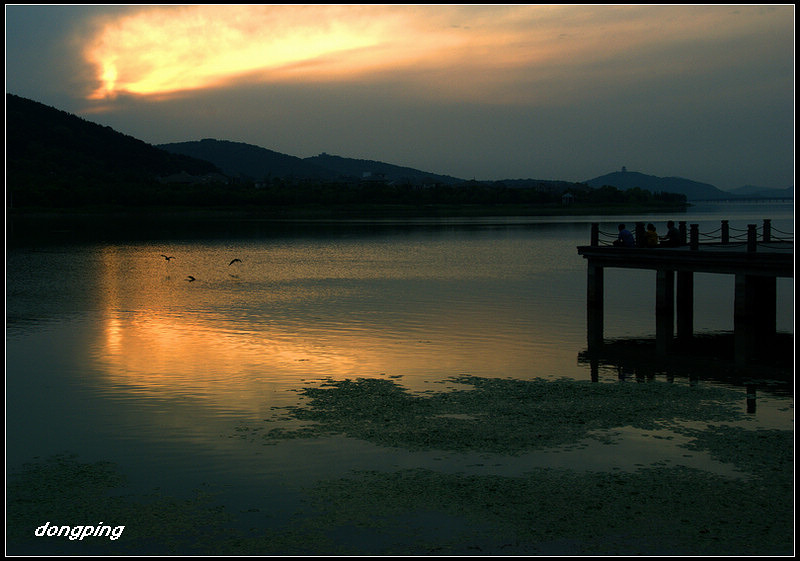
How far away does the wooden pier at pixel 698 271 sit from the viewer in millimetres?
25625

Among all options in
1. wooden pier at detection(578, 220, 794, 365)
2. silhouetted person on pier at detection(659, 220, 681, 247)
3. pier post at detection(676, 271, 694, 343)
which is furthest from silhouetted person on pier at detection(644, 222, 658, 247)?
pier post at detection(676, 271, 694, 343)

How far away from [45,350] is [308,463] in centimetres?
1396

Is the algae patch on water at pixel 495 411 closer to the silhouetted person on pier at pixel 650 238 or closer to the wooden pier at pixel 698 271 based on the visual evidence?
the wooden pier at pixel 698 271

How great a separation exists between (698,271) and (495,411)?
578 inches

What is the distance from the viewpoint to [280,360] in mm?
22078

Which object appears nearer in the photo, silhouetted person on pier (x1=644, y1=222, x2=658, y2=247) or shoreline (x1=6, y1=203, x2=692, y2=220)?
silhouetted person on pier (x1=644, y1=222, x2=658, y2=247)

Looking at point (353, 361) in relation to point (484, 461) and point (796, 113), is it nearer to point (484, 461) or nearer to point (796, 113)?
point (484, 461)

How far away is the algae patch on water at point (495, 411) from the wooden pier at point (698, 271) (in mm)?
6053

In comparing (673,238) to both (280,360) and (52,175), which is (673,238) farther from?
(52,175)

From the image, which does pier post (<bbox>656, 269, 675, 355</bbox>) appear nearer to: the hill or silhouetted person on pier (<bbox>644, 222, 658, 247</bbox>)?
silhouetted person on pier (<bbox>644, 222, 658, 247</bbox>)

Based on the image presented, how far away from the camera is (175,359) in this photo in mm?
22484

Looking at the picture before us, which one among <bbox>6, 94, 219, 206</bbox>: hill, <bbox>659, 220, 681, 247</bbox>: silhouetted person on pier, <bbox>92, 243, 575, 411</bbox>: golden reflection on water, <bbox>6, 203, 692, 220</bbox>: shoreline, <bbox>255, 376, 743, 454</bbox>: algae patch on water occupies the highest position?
<bbox>6, 94, 219, 206</bbox>: hill

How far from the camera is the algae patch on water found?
14531 mm

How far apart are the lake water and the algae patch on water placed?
0.36 meters
